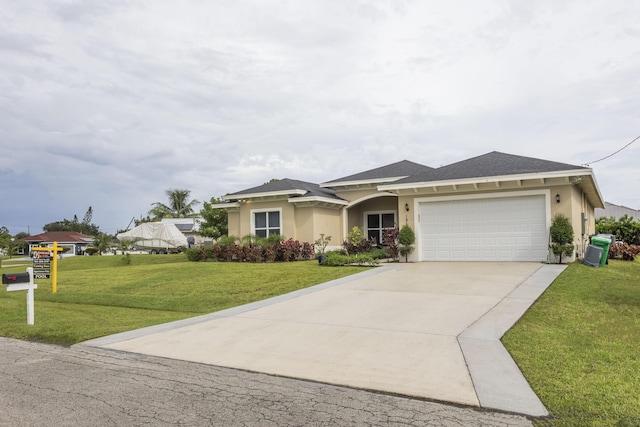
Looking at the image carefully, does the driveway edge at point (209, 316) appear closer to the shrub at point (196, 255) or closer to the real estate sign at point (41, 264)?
the real estate sign at point (41, 264)

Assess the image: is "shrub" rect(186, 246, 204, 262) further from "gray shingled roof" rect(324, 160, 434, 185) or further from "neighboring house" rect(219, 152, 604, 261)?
"gray shingled roof" rect(324, 160, 434, 185)

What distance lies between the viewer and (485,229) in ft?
52.6

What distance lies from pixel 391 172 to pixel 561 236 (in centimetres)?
947

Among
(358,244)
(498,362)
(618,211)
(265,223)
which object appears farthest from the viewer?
(618,211)

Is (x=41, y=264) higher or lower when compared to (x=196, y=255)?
higher

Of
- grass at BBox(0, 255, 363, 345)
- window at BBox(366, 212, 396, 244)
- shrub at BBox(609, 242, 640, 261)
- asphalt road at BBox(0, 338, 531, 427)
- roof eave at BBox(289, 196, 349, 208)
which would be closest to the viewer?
asphalt road at BBox(0, 338, 531, 427)

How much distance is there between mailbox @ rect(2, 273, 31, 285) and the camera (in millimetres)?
8418

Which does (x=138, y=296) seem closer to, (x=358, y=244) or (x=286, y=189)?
(x=286, y=189)

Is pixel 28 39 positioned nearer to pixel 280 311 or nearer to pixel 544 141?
pixel 280 311

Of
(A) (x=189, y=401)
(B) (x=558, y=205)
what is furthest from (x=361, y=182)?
(A) (x=189, y=401)

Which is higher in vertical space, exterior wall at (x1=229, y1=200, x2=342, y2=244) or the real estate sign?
exterior wall at (x1=229, y1=200, x2=342, y2=244)

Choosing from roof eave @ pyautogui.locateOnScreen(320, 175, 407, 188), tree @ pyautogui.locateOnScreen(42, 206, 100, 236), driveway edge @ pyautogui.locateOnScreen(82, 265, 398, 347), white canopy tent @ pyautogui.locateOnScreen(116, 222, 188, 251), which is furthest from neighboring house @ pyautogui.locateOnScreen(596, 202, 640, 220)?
tree @ pyautogui.locateOnScreen(42, 206, 100, 236)

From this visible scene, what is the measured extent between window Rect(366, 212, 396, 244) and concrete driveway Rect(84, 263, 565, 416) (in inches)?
447

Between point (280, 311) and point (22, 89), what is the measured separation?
13773 millimetres
